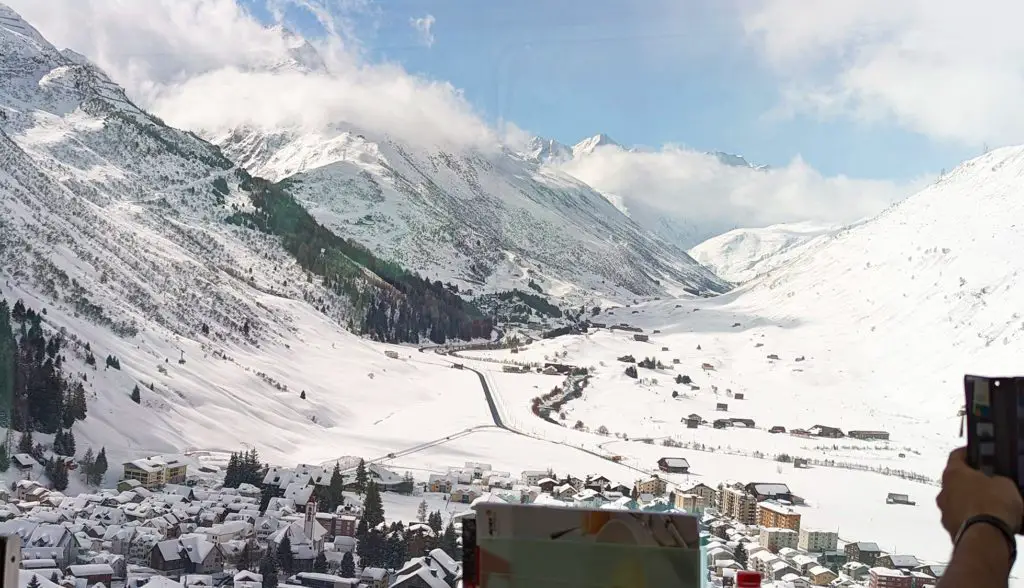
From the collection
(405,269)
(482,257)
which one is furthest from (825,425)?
(482,257)

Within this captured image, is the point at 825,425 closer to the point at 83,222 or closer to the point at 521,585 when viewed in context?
the point at 521,585

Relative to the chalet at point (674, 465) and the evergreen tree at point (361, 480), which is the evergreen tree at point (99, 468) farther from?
the chalet at point (674, 465)

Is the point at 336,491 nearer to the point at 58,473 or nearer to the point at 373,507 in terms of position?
the point at 373,507

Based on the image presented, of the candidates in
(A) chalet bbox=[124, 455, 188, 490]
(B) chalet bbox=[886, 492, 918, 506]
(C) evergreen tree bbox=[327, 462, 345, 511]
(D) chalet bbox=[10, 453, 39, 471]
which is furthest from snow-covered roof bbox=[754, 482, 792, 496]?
(D) chalet bbox=[10, 453, 39, 471]

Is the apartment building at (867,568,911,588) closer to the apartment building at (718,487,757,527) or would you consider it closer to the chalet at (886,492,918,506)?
the apartment building at (718,487,757,527)

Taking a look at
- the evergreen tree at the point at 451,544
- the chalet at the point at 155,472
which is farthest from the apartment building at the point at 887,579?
the chalet at the point at 155,472

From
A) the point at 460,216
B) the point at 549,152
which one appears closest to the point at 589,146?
the point at 549,152
